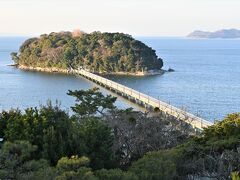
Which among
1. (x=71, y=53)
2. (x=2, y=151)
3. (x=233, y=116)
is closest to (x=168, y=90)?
(x=71, y=53)

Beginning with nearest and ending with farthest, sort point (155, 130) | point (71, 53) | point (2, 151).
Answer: point (2, 151), point (155, 130), point (71, 53)

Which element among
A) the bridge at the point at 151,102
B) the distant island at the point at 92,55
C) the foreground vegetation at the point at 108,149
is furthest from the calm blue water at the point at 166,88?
the foreground vegetation at the point at 108,149

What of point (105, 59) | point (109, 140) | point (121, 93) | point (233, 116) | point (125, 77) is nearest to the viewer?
point (109, 140)

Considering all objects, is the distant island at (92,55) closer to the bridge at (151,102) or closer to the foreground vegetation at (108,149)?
the bridge at (151,102)

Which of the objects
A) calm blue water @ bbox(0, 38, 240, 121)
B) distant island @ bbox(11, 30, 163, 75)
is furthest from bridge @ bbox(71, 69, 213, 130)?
distant island @ bbox(11, 30, 163, 75)

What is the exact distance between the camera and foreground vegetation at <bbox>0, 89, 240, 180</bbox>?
11.3 metres

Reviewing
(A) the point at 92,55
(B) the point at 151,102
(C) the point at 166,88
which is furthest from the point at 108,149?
(A) the point at 92,55

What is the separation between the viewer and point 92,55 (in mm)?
84188

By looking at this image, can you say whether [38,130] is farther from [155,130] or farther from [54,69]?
[54,69]

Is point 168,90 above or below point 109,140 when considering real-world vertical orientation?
below

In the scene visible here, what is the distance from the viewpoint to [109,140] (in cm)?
1552

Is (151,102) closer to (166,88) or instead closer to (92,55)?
(166,88)

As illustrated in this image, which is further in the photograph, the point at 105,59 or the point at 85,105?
the point at 105,59

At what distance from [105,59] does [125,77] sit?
7.14 metres
